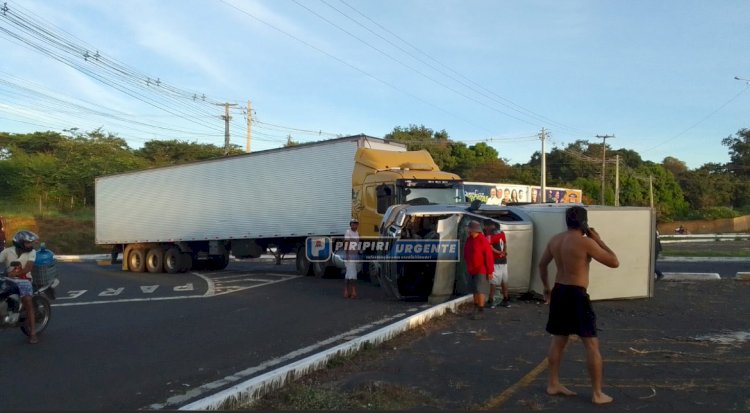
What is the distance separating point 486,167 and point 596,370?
59.1 m

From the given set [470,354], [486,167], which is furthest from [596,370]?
[486,167]

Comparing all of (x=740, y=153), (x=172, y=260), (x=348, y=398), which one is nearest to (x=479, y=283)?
(x=348, y=398)

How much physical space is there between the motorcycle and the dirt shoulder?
4767 millimetres

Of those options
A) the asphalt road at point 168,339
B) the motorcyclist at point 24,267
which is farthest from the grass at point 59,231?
the motorcyclist at point 24,267

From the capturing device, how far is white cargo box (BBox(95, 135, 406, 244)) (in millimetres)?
19078

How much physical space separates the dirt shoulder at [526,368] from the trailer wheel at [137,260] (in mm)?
17940

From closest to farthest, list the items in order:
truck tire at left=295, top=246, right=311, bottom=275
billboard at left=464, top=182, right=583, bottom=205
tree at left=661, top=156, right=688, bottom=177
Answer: truck tire at left=295, top=246, right=311, bottom=275 → billboard at left=464, top=182, right=583, bottom=205 → tree at left=661, top=156, right=688, bottom=177

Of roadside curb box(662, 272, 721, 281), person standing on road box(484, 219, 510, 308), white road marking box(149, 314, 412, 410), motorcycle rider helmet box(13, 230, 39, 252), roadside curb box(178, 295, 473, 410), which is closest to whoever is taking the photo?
roadside curb box(178, 295, 473, 410)

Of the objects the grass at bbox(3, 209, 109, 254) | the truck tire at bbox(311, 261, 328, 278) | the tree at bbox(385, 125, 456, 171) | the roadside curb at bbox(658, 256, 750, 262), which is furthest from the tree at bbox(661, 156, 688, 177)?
the truck tire at bbox(311, 261, 328, 278)

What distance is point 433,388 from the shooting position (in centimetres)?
634

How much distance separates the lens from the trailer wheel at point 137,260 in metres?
25.5

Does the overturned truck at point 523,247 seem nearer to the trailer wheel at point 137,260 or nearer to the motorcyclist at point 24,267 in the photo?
the motorcyclist at point 24,267

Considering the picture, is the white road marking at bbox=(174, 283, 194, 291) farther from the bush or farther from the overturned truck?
the bush

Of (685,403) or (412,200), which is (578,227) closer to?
(685,403)
